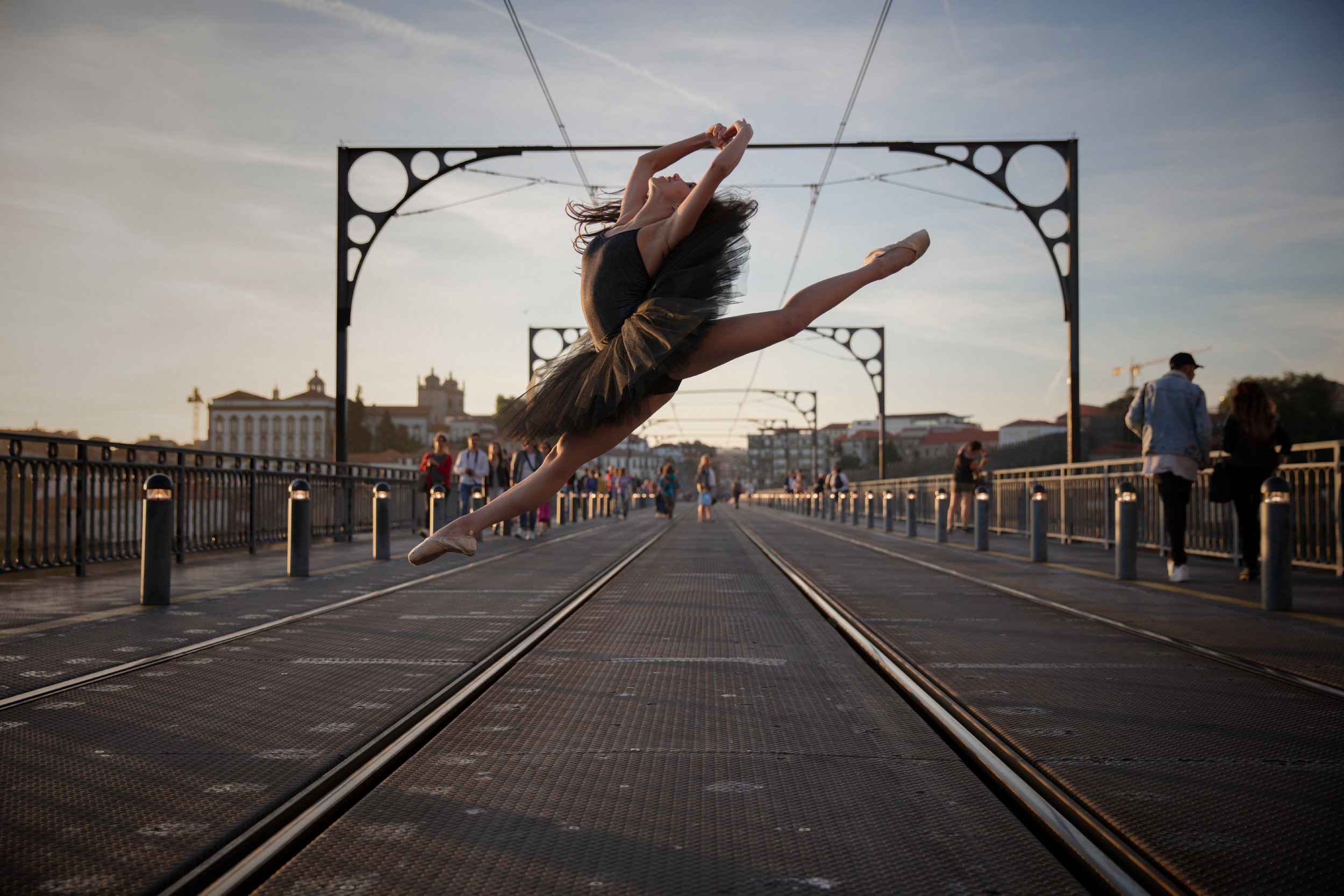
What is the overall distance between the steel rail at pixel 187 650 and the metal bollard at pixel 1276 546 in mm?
6236

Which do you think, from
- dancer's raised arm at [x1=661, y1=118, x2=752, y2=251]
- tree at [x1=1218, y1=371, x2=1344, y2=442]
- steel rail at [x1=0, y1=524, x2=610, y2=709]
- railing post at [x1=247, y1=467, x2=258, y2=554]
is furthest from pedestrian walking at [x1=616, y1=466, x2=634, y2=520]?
tree at [x1=1218, y1=371, x2=1344, y2=442]

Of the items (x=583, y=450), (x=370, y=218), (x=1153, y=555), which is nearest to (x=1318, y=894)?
(x=583, y=450)

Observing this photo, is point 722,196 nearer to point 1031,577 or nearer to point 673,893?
point 673,893

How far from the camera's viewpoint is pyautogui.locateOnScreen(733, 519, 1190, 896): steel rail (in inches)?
85.1

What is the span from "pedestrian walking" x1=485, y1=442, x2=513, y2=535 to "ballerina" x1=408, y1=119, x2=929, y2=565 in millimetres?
14165

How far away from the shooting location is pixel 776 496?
220 feet

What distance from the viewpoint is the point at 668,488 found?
33.2 meters

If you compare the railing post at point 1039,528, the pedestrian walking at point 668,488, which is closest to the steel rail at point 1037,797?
the railing post at point 1039,528

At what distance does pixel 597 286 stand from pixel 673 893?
2810 mm

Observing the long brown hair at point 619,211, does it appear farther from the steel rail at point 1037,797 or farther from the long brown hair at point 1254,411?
the long brown hair at point 1254,411

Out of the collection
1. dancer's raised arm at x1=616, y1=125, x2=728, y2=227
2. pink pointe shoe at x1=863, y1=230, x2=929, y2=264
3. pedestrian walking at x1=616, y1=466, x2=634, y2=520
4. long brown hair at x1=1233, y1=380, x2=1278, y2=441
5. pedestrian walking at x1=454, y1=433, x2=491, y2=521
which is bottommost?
pedestrian walking at x1=616, y1=466, x2=634, y2=520

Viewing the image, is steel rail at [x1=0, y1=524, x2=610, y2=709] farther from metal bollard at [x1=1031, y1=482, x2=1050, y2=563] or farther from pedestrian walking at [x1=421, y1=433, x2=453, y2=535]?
pedestrian walking at [x1=421, y1=433, x2=453, y2=535]

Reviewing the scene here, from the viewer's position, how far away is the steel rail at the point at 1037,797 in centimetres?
216

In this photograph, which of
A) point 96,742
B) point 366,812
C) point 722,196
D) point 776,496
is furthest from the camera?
point 776,496
